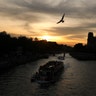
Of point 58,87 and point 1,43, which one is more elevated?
point 1,43

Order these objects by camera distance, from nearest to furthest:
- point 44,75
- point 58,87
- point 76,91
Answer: point 76,91, point 58,87, point 44,75

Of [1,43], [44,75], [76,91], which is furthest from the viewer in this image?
[1,43]

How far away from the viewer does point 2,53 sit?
402 ft

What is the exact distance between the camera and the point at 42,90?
53531 mm

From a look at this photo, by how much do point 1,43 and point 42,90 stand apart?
232 ft

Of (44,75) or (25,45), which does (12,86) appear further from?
(25,45)

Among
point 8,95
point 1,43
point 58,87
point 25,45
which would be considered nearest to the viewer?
point 8,95

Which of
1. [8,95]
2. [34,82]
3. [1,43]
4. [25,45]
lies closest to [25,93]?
[8,95]

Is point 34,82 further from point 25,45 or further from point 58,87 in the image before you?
point 25,45

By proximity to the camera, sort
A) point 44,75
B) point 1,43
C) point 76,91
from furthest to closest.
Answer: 1. point 1,43
2. point 44,75
3. point 76,91

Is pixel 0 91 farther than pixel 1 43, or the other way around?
pixel 1 43

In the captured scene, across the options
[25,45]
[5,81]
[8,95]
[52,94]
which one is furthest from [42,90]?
[25,45]

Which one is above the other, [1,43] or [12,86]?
[1,43]

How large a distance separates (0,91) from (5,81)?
1206cm
